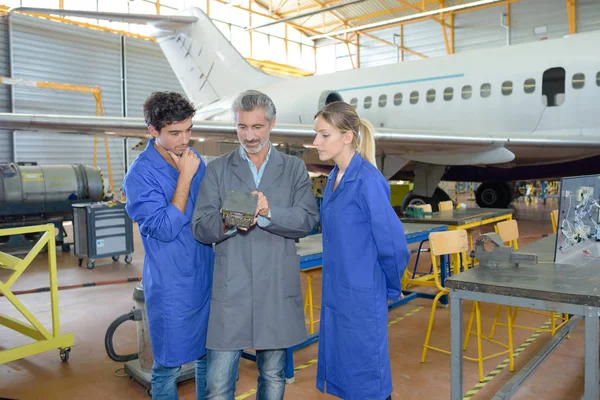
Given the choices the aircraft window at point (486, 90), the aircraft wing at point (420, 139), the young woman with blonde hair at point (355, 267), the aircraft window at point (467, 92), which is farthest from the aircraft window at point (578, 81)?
the young woman with blonde hair at point (355, 267)

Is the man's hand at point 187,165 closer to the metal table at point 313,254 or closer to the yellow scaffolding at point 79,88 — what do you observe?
the metal table at point 313,254

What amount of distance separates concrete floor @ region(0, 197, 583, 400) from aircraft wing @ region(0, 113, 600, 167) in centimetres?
264

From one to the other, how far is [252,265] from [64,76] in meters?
18.0

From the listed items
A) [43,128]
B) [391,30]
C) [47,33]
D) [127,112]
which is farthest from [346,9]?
[43,128]

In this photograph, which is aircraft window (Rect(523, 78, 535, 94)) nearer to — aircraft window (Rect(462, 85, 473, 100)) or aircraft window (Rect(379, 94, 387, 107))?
aircraft window (Rect(462, 85, 473, 100))

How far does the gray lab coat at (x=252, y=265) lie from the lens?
205cm

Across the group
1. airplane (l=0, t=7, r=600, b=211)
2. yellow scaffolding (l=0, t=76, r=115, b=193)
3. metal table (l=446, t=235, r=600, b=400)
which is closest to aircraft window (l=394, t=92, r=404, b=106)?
airplane (l=0, t=7, r=600, b=211)

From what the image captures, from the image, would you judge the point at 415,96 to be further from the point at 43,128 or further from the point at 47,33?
the point at 47,33

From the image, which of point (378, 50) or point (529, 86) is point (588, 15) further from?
point (529, 86)

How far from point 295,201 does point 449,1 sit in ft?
78.7

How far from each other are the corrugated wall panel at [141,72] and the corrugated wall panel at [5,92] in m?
4.21

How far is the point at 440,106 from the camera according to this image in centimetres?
988

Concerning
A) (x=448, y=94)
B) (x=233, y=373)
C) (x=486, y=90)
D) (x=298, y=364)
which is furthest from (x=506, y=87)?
(x=233, y=373)

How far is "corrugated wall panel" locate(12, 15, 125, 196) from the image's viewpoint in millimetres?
16312
